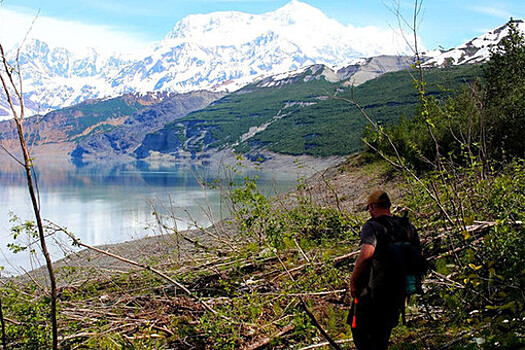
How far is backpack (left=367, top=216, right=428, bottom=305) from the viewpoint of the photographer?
3.61m

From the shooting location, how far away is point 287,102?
620 feet

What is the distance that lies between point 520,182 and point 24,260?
22105mm

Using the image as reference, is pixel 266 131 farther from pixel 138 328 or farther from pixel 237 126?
pixel 138 328

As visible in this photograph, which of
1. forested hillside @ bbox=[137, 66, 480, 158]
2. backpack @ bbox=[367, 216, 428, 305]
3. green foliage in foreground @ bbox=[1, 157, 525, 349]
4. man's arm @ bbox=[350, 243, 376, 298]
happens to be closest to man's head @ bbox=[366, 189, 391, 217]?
backpack @ bbox=[367, 216, 428, 305]

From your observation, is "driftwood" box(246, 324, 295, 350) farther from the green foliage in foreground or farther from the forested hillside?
the forested hillside

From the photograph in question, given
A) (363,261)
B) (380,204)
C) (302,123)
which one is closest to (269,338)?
(363,261)

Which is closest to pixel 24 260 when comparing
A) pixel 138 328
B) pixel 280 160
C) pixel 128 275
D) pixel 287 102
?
pixel 128 275

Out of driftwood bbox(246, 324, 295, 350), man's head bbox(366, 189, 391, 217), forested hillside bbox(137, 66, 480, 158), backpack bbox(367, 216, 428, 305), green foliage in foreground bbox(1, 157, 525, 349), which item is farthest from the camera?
forested hillside bbox(137, 66, 480, 158)

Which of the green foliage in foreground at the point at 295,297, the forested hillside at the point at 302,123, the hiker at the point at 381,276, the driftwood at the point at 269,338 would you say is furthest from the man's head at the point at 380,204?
the forested hillside at the point at 302,123

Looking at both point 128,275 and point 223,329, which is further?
point 128,275

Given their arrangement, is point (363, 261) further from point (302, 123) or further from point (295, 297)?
point (302, 123)

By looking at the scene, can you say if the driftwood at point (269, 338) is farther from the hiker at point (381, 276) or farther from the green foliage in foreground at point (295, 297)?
the hiker at point (381, 276)

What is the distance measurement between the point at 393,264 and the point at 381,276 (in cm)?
14

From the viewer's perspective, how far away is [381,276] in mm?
3611
